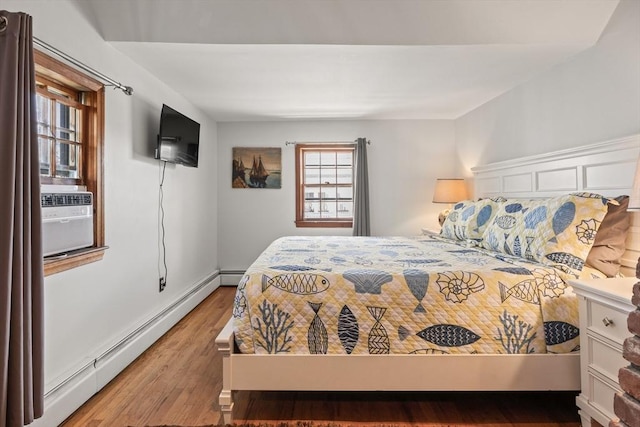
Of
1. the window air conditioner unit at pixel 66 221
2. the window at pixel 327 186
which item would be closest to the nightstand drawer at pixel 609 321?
the window air conditioner unit at pixel 66 221

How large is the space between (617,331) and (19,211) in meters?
2.53

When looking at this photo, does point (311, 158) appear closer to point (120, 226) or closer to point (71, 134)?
point (120, 226)

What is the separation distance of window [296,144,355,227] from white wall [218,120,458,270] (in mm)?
184

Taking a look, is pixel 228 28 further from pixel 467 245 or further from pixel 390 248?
pixel 467 245

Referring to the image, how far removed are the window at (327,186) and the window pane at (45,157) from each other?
120 inches

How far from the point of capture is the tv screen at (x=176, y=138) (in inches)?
110

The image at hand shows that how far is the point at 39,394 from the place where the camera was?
1436 millimetres

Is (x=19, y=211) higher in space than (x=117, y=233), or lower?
higher

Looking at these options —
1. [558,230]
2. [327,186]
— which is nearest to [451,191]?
[327,186]

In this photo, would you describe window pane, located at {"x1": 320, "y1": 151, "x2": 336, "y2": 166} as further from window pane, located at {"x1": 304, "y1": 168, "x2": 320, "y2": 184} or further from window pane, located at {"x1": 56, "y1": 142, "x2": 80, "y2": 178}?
window pane, located at {"x1": 56, "y1": 142, "x2": 80, "y2": 178}

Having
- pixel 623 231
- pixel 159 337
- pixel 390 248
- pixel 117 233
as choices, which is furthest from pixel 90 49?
pixel 623 231

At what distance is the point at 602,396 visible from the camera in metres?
1.57

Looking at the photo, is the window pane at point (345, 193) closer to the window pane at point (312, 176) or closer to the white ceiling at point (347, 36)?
the window pane at point (312, 176)

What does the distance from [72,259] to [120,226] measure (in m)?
0.57
